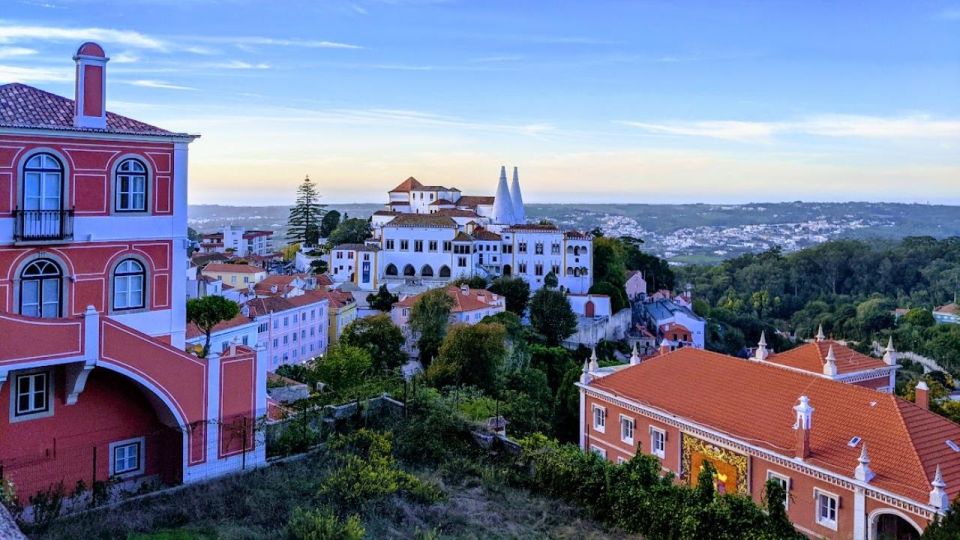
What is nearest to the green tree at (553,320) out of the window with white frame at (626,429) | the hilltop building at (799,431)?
the hilltop building at (799,431)

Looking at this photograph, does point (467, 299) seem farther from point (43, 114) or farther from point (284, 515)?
point (284, 515)

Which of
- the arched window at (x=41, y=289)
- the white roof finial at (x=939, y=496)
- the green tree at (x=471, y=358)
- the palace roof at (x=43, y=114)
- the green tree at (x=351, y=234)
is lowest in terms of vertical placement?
the green tree at (x=471, y=358)

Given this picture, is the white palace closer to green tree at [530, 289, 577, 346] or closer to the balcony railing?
green tree at [530, 289, 577, 346]

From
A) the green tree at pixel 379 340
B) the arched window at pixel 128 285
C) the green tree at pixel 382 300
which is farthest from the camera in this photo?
the green tree at pixel 382 300

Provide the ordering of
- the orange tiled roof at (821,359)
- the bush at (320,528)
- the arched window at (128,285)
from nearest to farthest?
the bush at (320,528) < the arched window at (128,285) < the orange tiled roof at (821,359)

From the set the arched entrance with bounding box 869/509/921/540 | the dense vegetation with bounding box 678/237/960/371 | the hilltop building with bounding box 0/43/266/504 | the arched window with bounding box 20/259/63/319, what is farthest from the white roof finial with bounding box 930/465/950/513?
the dense vegetation with bounding box 678/237/960/371

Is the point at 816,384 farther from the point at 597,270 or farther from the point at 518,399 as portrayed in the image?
the point at 597,270

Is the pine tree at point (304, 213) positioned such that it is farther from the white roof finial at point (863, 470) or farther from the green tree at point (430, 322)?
the white roof finial at point (863, 470)

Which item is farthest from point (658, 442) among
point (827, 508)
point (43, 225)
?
point (43, 225)
